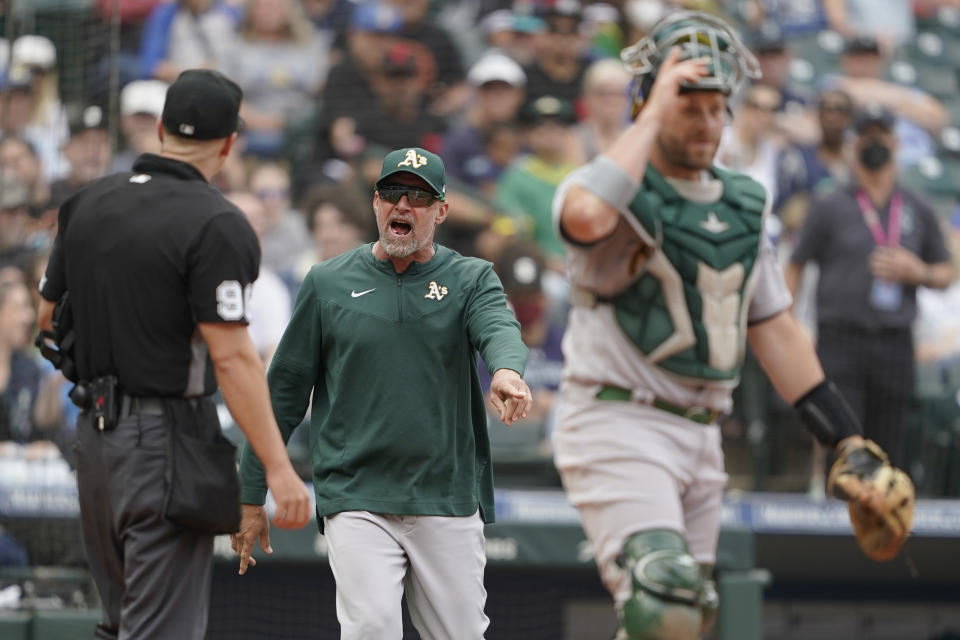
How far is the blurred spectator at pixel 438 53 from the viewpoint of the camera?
32.0ft

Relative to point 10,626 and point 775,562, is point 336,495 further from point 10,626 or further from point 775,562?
point 775,562

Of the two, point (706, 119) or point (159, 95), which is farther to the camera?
point (159, 95)

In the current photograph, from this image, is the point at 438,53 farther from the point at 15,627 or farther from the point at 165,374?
the point at 165,374

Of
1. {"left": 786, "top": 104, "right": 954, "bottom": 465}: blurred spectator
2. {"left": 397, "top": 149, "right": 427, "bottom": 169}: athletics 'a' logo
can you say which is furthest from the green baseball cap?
{"left": 786, "top": 104, "right": 954, "bottom": 465}: blurred spectator

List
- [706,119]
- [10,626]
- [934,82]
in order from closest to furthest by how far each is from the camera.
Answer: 1. [706,119]
2. [10,626]
3. [934,82]

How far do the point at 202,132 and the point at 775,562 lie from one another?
4.85m

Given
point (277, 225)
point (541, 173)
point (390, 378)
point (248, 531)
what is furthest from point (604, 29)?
point (248, 531)

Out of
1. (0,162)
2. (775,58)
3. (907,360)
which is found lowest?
(907,360)

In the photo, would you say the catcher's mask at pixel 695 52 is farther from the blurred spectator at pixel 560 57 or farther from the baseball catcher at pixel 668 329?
the blurred spectator at pixel 560 57

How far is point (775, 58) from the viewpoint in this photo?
10016 millimetres

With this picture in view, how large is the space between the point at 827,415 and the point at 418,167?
178cm

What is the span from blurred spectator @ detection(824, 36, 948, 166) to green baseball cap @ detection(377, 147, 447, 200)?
6798 mm

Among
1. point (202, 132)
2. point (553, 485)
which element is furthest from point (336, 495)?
point (553, 485)

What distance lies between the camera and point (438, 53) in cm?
992
